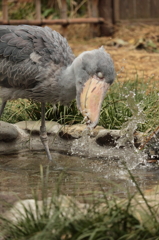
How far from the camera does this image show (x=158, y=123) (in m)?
4.25

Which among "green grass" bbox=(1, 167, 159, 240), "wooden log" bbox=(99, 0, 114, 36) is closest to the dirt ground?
"wooden log" bbox=(99, 0, 114, 36)

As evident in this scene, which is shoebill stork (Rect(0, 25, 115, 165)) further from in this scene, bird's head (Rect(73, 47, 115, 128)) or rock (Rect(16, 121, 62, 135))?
rock (Rect(16, 121, 62, 135))

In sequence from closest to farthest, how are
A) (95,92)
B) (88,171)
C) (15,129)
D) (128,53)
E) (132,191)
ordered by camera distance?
(132,191)
(95,92)
(88,171)
(15,129)
(128,53)

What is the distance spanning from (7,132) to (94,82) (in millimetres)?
1173

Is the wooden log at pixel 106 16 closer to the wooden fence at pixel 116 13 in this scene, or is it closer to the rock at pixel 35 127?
the wooden fence at pixel 116 13

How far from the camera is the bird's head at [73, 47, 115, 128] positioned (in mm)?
3549

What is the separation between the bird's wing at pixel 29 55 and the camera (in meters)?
3.97

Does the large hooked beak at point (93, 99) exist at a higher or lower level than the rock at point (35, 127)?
higher

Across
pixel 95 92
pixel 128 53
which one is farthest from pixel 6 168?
pixel 128 53

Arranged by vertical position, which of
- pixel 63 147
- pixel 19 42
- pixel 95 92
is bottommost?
pixel 63 147

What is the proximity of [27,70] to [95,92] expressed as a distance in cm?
73

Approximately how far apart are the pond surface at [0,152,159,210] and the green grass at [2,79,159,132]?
1.54 feet

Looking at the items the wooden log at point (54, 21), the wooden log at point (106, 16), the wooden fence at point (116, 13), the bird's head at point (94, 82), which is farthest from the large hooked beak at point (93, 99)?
the wooden log at point (106, 16)

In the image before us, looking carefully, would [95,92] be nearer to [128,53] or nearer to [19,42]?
[19,42]
